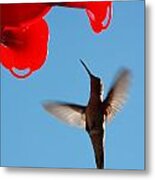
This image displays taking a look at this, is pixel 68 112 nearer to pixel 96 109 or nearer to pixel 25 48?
pixel 96 109

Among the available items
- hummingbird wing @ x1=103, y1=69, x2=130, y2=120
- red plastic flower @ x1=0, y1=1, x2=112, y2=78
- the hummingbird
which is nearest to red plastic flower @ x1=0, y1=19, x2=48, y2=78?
red plastic flower @ x1=0, y1=1, x2=112, y2=78

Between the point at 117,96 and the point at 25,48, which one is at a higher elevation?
the point at 25,48

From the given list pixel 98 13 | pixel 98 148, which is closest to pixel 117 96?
pixel 98 148

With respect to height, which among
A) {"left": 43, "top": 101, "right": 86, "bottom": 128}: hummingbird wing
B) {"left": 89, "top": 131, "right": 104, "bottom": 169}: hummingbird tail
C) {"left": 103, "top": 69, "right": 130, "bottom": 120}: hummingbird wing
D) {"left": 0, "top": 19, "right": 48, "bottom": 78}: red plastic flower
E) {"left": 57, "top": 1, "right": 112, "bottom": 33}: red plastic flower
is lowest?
{"left": 89, "top": 131, "right": 104, "bottom": 169}: hummingbird tail

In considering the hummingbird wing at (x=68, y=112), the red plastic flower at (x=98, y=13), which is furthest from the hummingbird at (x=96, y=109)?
the red plastic flower at (x=98, y=13)

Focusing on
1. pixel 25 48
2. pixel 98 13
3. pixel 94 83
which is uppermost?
pixel 98 13

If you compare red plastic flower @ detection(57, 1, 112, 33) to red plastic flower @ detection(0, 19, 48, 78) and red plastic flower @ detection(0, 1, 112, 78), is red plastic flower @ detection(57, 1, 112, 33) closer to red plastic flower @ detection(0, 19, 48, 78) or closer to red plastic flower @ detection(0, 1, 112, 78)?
red plastic flower @ detection(0, 1, 112, 78)
